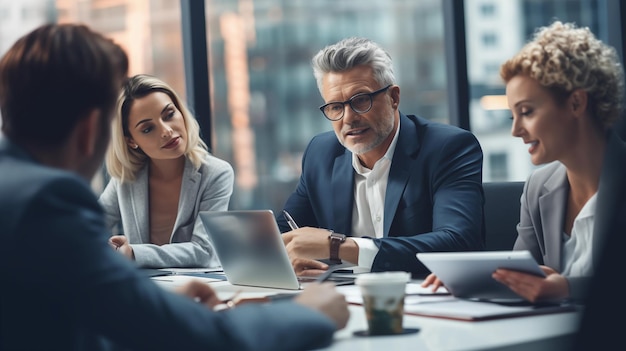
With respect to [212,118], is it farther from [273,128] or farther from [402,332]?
[402,332]

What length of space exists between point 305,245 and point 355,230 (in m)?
0.59

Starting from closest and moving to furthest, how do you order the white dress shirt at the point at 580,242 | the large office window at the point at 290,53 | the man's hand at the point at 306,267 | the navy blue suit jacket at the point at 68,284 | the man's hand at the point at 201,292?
the navy blue suit jacket at the point at 68,284 < the man's hand at the point at 201,292 < the white dress shirt at the point at 580,242 < the man's hand at the point at 306,267 < the large office window at the point at 290,53

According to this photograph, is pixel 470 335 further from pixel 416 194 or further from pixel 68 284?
pixel 416 194

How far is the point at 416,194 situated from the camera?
2924 mm

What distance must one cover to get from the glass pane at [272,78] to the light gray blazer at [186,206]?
95 centimetres

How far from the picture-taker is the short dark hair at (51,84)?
1.25 meters

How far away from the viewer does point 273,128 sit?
15.7 feet

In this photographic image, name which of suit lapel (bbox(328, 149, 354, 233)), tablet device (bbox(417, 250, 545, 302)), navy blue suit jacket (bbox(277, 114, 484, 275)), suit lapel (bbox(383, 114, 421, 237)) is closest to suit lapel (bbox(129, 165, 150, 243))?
navy blue suit jacket (bbox(277, 114, 484, 275))

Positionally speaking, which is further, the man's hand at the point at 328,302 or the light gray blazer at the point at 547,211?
the light gray blazer at the point at 547,211

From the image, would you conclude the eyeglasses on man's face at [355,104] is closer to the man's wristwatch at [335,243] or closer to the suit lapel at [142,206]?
the man's wristwatch at [335,243]

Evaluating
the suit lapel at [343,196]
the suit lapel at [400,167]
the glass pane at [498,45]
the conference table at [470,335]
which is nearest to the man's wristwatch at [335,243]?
the suit lapel at [400,167]

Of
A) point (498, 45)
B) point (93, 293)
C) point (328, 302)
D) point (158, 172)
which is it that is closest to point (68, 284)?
point (93, 293)

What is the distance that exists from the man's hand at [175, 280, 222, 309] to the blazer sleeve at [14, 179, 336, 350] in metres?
0.41

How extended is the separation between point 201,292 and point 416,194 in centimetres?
139
